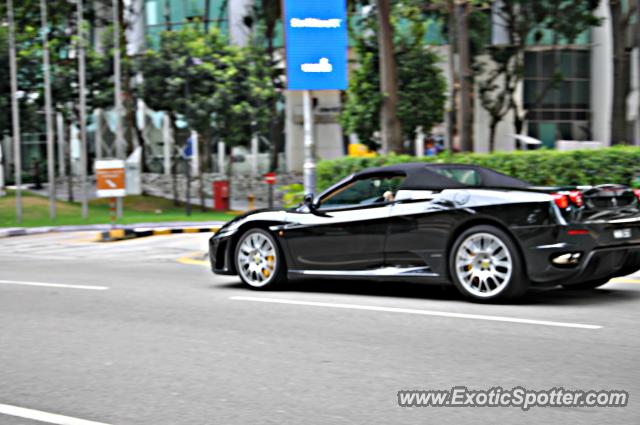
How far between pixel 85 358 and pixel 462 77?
55.0 feet

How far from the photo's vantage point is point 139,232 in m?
21.3

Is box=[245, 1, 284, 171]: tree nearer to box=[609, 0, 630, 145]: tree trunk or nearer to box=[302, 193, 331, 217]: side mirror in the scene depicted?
box=[609, 0, 630, 145]: tree trunk

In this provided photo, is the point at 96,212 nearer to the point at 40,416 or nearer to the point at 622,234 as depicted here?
the point at 622,234

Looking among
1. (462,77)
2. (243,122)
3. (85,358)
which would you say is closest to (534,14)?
(243,122)

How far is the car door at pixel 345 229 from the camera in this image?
8609mm

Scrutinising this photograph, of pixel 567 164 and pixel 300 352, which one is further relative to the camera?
pixel 567 164

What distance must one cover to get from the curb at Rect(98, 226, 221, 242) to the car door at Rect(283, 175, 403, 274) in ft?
38.9

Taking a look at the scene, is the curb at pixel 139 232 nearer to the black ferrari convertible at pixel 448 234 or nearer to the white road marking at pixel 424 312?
the black ferrari convertible at pixel 448 234

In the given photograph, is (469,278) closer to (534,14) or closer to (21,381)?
(21,381)

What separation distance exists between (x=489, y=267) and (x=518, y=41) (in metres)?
31.4

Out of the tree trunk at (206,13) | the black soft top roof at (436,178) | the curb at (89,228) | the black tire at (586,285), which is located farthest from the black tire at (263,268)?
the tree trunk at (206,13)

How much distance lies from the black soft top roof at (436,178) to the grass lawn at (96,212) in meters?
19.5

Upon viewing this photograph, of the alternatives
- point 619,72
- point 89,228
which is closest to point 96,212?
point 89,228

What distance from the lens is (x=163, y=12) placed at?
1791 inches
